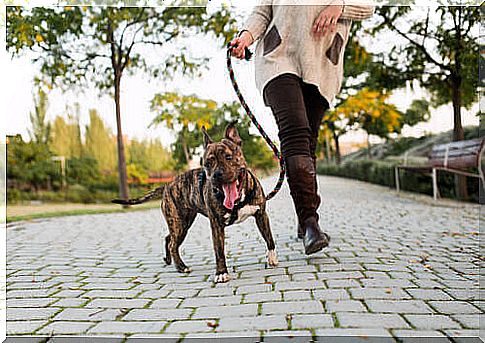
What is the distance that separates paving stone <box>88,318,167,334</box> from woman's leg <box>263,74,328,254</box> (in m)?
0.91

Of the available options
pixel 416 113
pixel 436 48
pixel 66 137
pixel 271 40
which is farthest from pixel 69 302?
pixel 416 113

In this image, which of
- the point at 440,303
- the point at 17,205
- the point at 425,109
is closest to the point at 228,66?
the point at 440,303

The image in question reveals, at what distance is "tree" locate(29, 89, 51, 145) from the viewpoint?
8680 mm

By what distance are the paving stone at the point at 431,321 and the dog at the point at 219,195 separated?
36.9 inches

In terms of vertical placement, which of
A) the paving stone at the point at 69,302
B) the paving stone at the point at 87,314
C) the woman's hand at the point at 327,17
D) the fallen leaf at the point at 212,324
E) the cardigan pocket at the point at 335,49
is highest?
the woman's hand at the point at 327,17

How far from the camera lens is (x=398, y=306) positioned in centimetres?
172

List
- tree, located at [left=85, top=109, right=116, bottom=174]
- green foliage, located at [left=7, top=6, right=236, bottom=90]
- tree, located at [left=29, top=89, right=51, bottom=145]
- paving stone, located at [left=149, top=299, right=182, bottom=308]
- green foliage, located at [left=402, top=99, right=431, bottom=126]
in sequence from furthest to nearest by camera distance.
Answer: green foliage, located at [left=402, top=99, right=431, bottom=126] < tree, located at [left=85, top=109, right=116, bottom=174] < tree, located at [left=29, top=89, right=51, bottom=145] < green foliage, located at [left=7, top=6, right=236, bottom=90] < paving stone, located at [left=149, top=299, right=182, bottom=308]

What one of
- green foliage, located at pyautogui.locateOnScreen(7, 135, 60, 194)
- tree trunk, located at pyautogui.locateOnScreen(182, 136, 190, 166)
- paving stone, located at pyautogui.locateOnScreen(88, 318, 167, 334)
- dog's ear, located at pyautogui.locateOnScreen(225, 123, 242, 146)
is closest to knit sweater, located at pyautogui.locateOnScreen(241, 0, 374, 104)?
dog's ear, located at pyautogui.locateOnScreen(225, 123, 242, 146)

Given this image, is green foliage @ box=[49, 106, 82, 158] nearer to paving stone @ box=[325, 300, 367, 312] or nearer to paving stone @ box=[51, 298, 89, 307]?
paving stone @ box=[51, 298, 89, 307]

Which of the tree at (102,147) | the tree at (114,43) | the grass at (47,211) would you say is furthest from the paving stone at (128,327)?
the tree at (102,147)

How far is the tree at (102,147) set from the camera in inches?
365

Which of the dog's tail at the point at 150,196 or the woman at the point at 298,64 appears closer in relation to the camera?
the woman at the point at 298,64

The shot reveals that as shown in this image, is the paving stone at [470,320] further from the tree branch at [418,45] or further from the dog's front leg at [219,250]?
the tree branch at [418,45]

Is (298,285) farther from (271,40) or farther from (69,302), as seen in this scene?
(271,40)
